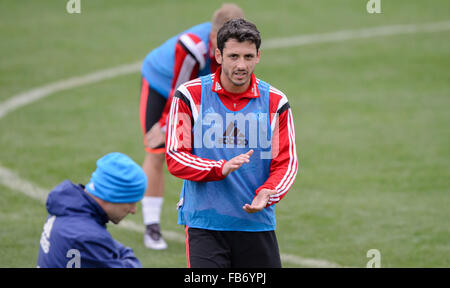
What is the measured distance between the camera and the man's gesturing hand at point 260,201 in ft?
13.9

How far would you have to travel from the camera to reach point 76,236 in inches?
157

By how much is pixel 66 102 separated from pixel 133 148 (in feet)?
7.53

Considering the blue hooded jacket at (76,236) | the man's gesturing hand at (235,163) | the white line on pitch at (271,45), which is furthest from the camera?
the white line on pitch at (271,45)

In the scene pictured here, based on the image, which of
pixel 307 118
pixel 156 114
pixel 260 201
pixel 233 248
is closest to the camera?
pixel 260 201

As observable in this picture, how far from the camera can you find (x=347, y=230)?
7.68m

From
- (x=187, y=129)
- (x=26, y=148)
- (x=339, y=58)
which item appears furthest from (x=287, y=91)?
(x=187, y=129)

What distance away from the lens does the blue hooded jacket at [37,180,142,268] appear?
400 centimetres

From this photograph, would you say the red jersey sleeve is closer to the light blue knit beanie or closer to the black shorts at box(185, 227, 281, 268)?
the light blue knit beanie

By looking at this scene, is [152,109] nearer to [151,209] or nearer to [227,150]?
[151,209]

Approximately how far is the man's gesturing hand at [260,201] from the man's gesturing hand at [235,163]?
235mm

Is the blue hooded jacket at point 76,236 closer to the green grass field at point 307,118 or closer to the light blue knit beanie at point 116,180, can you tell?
the light blue knit beanie at point 116,180

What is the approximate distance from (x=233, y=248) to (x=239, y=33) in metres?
1.32

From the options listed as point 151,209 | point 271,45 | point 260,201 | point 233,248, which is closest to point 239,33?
point 260,201

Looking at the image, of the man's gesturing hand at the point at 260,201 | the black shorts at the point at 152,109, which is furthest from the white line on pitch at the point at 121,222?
the man's gesturing hand at the point at 260,201
